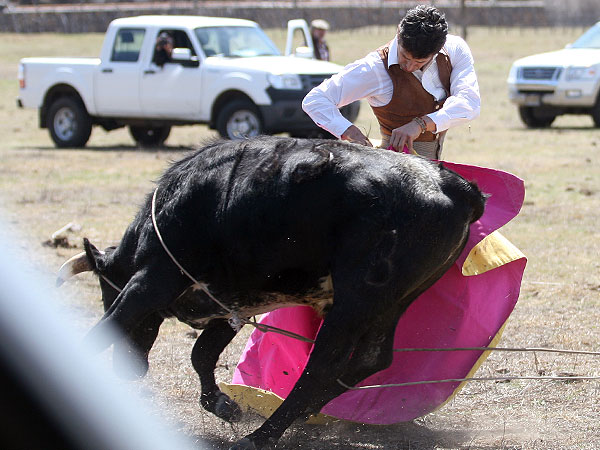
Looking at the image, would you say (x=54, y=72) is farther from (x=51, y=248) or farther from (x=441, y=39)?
Result: (x=441, y=39)

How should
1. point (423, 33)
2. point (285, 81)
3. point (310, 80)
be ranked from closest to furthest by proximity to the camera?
point (423, 33) → point (285, 81) → point (310, 80)

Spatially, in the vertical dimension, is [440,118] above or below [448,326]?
above

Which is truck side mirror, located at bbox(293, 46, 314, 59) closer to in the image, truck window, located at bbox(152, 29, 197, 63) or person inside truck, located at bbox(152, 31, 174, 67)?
truck window, located at bbox(152, 29, 197, 63)

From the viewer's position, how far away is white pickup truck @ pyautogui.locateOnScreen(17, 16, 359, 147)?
14.3 metres

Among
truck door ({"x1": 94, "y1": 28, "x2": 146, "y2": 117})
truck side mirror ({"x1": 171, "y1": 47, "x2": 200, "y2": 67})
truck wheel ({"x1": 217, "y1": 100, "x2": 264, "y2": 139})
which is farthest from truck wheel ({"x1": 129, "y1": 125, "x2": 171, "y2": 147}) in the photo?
truck wheel ({"x1": 217, "y1": 100, "x2": 264, "y2": 139})

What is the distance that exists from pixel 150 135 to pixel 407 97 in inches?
485

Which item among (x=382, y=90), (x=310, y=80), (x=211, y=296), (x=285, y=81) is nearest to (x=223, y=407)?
(x=211, y=296)

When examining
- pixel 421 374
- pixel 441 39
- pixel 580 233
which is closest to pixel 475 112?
pixel 441 39

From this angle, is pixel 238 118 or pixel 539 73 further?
pixel 539 73

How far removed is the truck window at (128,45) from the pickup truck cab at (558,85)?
260 inches

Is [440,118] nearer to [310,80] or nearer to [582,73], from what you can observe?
[310,80]

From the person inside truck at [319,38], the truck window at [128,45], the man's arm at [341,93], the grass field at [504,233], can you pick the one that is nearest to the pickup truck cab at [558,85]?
the grass field at [504,233]

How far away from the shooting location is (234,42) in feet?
50.6

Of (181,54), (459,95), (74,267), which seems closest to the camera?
(459,95)
